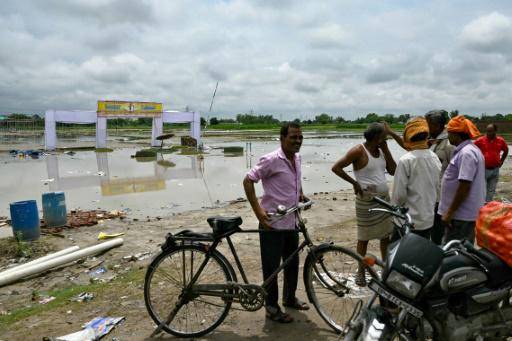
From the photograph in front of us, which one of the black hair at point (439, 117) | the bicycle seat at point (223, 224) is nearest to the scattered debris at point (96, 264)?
the bicycle seat at point (223, 224)

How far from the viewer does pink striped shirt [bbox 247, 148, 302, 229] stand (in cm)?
354

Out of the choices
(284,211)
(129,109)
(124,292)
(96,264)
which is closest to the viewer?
(284,211)

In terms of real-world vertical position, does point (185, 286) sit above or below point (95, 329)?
above

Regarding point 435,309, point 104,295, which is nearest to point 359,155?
point 435,309

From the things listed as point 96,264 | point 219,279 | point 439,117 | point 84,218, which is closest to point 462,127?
point 439,117

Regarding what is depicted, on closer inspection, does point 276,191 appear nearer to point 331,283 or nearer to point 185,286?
point 331,283

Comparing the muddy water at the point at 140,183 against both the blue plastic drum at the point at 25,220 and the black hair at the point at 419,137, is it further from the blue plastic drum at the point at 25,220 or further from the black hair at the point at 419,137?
the black hair at the point at 419,137

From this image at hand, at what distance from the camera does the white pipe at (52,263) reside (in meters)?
4.95

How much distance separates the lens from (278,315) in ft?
12.0

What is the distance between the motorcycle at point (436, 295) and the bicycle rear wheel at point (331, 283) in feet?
2.72

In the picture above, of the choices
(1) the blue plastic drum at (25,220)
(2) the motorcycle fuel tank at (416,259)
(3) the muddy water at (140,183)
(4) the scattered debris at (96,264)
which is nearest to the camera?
(2) the motorcycle fuel tank at (416,259)

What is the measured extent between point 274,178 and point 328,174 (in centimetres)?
1302

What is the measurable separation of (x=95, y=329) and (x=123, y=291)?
3.24 ft

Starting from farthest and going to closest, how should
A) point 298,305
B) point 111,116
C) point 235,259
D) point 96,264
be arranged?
1. point 111,116
2. point 96,264
3. point 298,305
4. point 235,259
